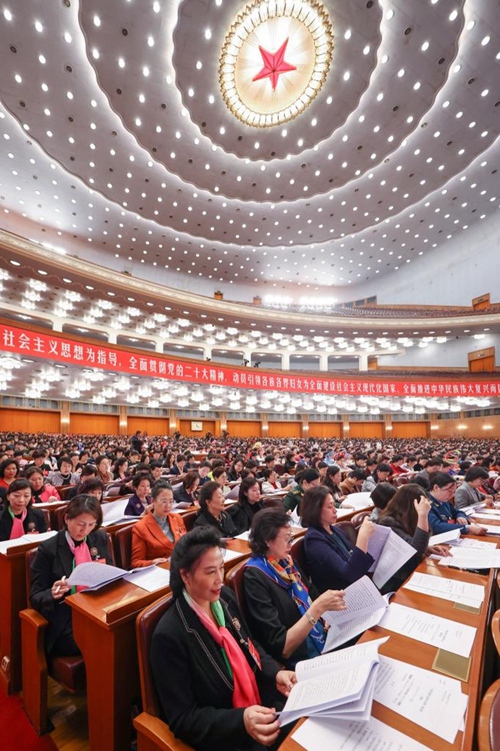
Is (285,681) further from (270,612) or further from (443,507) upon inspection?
(443,507)

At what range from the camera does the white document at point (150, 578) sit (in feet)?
5.32

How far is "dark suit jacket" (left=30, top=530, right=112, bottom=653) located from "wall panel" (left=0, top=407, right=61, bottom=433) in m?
19.6

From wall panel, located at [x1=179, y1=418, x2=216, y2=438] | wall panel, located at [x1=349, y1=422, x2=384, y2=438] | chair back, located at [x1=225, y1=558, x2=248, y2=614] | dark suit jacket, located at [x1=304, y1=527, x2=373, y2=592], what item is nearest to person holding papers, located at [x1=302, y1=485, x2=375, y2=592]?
dark suit jacket, located at [x1=304, y1=527, x2=373, y2=592]

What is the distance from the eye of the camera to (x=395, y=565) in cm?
183

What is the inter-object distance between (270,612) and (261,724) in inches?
19.6

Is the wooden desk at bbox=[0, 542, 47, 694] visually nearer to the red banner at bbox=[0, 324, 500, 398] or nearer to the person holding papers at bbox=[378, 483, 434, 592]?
the person holding papers at bbox=[378, 483, 434, 592]

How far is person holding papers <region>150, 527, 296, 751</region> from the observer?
1.03m

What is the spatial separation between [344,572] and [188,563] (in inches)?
40.3

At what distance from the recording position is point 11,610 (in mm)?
2090

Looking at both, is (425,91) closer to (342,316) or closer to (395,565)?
(342,316)

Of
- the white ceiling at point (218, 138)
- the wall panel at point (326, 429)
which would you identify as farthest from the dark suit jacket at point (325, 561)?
the wall panel at point (326, 429)

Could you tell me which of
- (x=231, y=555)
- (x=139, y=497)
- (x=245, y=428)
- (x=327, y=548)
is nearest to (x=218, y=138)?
(x=245, y=428)

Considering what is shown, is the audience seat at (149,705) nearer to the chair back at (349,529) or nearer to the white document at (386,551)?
the white document at (386,551)

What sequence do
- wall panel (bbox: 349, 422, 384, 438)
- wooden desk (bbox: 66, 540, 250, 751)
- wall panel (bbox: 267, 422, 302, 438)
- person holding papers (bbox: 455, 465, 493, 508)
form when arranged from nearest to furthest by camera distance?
wooden desk (bbox: 66, 540, 250, 751), person holding papers (bbox: 455, 465, 493, 508), wall panel (bbox: 267, 422, 302, 438), wall panel (bbox: 349, 422, 384, 438)
